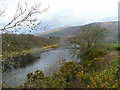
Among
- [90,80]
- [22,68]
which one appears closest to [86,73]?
[90,80]

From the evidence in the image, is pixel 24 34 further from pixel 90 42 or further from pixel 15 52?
pixel 90 42

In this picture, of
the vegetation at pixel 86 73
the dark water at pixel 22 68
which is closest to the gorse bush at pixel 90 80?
the vegetation at pixel 86 73

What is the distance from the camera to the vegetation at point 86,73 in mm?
5414

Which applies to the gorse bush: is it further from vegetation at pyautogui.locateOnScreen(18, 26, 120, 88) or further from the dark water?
the dark water

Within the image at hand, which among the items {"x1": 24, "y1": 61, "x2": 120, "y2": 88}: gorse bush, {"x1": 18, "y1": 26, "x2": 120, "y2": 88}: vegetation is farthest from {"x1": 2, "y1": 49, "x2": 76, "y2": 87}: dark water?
{"x1": 24, "y1": 61, "x2": 120, "y2": 88}: gorse bush

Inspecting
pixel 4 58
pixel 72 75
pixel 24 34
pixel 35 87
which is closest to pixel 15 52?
pixel 4 58

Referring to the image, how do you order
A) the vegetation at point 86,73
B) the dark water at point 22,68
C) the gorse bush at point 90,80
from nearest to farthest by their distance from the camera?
the gorse bush at point 90,80, the vegetation at point 86,73, the dark water at point 22,68

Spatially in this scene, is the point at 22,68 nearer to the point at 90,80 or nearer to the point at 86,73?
the point at 86,73

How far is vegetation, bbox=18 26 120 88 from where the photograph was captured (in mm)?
5414

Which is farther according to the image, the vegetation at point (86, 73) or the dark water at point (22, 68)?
→ the dark water at point (22, 68)

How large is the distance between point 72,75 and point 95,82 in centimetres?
324

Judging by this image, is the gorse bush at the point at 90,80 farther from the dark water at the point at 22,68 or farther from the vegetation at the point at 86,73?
the dark water at the point at 22,68

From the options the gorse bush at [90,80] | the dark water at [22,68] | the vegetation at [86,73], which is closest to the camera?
the gorse bush at [90,80]

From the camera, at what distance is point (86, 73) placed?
6543 mm
